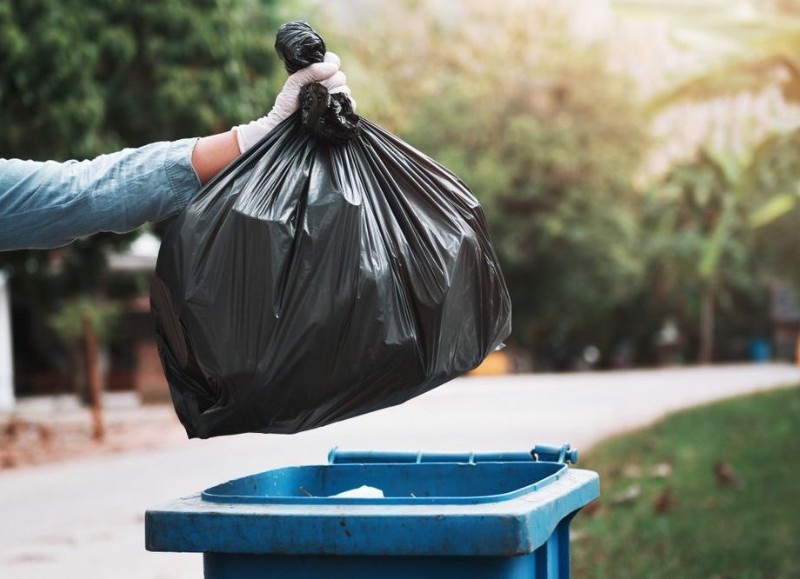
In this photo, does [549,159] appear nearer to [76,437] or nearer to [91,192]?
[76,437]

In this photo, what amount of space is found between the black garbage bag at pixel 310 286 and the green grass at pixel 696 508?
149 inches

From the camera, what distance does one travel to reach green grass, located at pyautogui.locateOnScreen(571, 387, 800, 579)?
21.0ft

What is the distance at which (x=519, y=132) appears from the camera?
3022 centimetres

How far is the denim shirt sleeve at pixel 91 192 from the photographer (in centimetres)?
273

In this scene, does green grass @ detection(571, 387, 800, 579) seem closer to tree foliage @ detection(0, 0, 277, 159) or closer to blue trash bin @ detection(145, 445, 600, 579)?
blue trash bin @ detection(145, 445, 600, 579)

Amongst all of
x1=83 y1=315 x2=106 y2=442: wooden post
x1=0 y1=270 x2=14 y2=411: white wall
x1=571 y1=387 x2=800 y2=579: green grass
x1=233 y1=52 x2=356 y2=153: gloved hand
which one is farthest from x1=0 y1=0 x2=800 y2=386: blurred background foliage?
x1=233 y1=52 x2=356 y2=153: gloved hand

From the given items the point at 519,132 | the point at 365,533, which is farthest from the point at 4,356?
the point at 365,533

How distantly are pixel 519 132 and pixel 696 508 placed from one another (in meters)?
23.0

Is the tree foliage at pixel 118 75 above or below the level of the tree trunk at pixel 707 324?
above

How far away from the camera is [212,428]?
8.88 feet

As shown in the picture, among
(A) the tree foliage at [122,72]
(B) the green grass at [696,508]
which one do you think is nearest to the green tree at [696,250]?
(A) the tree foliage at [122,72]

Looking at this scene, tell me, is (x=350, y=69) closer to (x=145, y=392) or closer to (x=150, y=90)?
(x=150, y=90)

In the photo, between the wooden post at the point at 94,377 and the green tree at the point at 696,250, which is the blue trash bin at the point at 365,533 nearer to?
the wooden post at the point at 94,377

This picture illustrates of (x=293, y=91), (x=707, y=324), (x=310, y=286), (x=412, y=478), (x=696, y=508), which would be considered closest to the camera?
(x=310, y=286)
